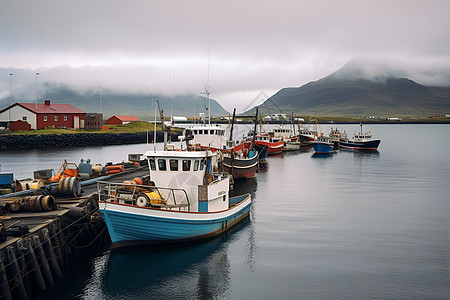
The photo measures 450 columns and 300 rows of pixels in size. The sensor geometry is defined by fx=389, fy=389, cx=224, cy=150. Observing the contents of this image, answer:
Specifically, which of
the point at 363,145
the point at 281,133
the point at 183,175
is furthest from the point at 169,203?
the point at 363,145

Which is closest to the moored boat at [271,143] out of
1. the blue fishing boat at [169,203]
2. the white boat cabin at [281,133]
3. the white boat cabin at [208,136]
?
the white boat cabin at [281,133]

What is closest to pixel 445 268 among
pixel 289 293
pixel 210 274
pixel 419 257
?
pixel 419 257

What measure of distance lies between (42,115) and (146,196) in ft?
271

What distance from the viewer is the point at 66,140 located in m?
90.8

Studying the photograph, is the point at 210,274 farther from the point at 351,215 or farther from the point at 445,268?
the point at 351,215

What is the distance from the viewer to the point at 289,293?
18047 millimetres

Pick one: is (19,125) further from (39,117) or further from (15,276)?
(15,276)

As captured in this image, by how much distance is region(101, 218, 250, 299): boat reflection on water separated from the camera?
18.0 metres

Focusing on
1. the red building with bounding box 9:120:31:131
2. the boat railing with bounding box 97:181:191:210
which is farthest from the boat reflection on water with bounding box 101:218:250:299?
the red building with bounding box 9:120:31:131

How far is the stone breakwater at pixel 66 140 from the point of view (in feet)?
270

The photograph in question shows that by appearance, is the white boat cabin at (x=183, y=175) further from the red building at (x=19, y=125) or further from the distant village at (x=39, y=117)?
the red building at (x=19, y=125)

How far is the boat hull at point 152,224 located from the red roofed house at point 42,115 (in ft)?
265

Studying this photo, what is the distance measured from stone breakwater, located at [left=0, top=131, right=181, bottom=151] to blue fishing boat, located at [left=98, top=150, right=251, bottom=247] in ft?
228

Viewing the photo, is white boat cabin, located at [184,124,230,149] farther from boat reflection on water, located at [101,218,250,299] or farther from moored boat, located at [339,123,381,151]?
moored boat, located at [339,123,381,151]
